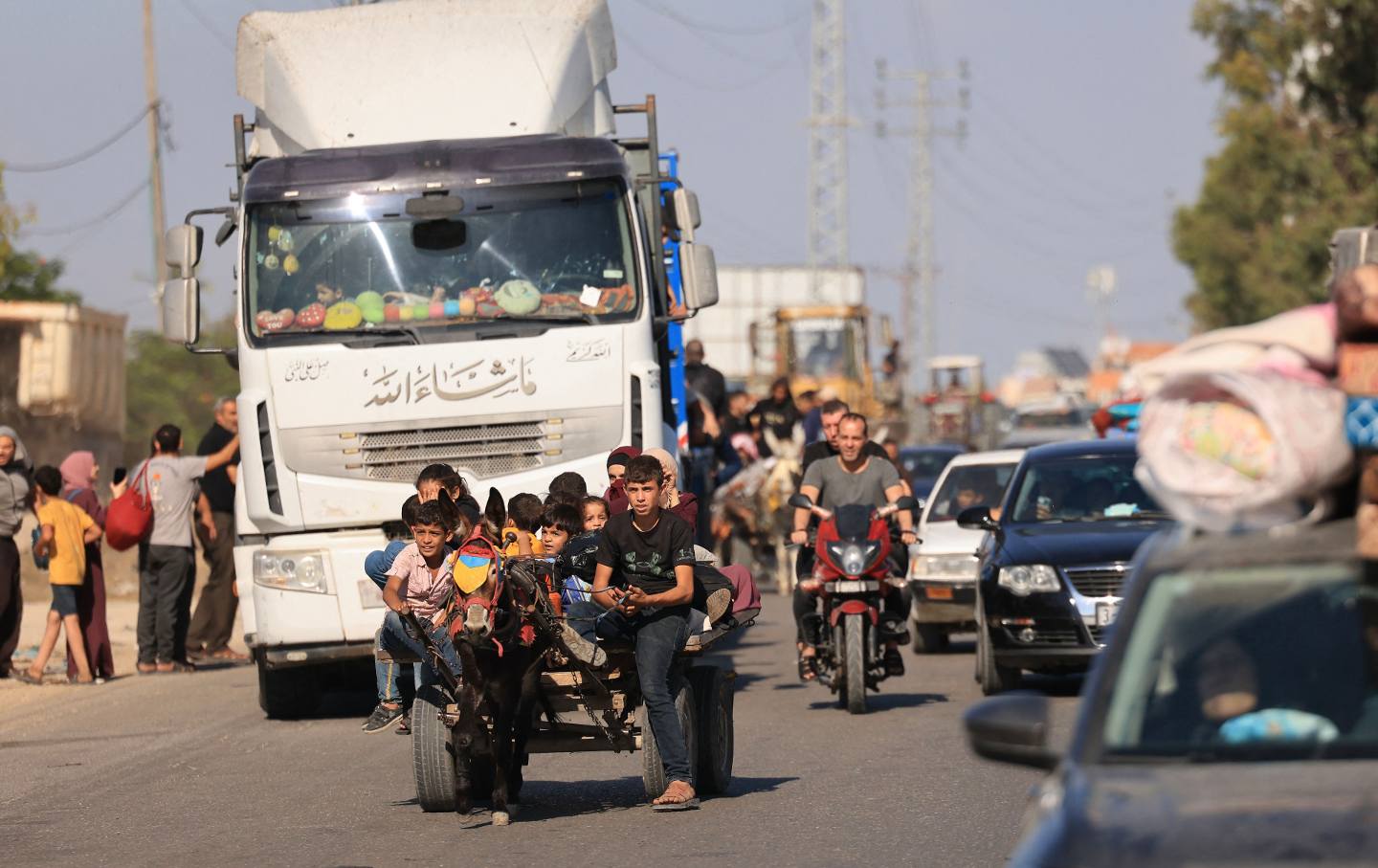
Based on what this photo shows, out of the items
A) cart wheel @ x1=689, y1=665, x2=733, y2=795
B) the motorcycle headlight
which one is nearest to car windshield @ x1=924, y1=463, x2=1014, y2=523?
the motorcycle headlight

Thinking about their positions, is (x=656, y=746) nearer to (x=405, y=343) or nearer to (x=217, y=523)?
(x=405, y=343)

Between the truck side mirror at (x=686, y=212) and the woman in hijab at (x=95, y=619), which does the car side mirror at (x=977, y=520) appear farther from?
the woman in hijab at (x=95, y=619)

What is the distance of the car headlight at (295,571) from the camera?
1425cm

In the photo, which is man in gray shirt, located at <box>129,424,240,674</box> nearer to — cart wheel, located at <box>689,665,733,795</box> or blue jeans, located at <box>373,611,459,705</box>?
blue jeans, located at <box>373,611,459,705</box>

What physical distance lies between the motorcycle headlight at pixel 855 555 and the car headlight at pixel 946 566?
391 cm

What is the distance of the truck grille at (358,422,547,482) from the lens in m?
14.4

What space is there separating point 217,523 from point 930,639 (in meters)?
6.09

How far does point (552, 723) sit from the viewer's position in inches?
416

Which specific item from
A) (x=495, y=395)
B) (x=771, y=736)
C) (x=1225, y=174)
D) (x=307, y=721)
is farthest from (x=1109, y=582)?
(x=1225, y=174)

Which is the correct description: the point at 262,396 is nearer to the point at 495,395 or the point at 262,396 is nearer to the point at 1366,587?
the point at 495,395

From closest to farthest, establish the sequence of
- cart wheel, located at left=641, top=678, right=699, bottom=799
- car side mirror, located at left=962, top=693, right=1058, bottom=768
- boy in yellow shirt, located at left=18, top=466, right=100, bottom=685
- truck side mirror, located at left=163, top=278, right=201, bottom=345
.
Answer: car side mirror, located at left=962, top=693, right=1058, bottom=768 < cart wheel, located at left=641, top=678, right=699, bottom=799 < truck side mirror, located at left=163, top=278, right=201, bottom=345 < boy in yellow shirt, located at left=18, top=466, right=100, bottom=685

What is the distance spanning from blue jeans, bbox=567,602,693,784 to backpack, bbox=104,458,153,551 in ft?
28.4

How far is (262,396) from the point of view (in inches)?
566

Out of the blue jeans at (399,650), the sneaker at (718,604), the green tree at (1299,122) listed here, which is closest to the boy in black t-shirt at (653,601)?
the sneaker at (718,604)
